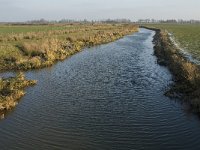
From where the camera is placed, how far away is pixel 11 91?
20875 millimetres

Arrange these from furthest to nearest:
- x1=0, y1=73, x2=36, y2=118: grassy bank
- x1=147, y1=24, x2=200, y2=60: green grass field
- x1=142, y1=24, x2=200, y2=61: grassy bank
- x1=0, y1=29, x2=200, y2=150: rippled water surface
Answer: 1. x1=147, y1=24, x2=200, y2=60: green grass field
2. x1=142, y1=24, x2=200, y2=61: grassy bank
3. x1=0, y1=73, x2=36, y2=118: grassy bank
4. x1=0, y1=29, x2=200, y2=150: rippled water surface

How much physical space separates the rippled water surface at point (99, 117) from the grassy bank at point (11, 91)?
0.53 metres

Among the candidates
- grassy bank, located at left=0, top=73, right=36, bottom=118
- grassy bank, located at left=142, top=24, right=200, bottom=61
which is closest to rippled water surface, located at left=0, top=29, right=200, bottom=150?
grassy bank, located at left=0, top=73, right=36, bottom=118

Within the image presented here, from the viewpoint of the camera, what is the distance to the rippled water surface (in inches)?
536

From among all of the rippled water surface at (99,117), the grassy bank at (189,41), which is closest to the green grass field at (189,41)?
the grassy bank at (189,41)

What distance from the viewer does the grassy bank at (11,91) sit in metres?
18.3

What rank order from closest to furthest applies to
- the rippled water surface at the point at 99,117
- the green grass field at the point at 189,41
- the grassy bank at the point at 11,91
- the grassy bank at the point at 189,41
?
the rippled water surface at the point at 99,117
the grassy bank at the point at 11,91
the grassy bank at the point at 189,41
the green grass field at the point at 189,41

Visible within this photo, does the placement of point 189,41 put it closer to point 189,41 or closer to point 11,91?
point 189,41

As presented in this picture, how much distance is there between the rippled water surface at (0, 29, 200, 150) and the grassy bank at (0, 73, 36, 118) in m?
0.53

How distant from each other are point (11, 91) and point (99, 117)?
24.0ft

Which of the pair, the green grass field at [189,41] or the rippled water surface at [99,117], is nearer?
the rippled water surface at [99,117]

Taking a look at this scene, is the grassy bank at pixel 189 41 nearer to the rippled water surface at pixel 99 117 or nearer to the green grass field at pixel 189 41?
the green grass field at pixel 189 41

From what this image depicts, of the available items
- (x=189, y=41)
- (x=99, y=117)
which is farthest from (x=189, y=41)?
(x=99, y=117)

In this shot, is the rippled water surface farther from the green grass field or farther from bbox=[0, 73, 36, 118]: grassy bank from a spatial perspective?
the green grass field
